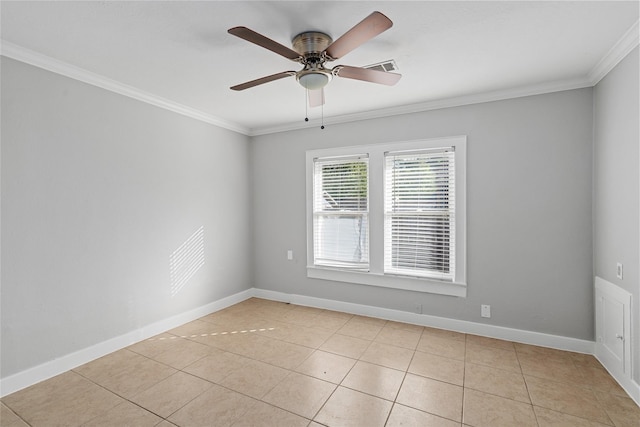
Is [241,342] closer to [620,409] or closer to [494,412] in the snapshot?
[494,412]

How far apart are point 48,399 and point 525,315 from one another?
420cm

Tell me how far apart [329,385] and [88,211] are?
8.58 feet

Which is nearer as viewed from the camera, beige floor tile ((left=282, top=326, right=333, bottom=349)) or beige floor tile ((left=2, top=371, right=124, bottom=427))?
beige floor tile ((left=2, top=371, right=124, bottom=427))

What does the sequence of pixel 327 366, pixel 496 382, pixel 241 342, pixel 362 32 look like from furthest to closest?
pixel 241 342, pixel 327 366, pixel 496 382, pixel 362 32

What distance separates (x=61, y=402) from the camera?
88.1 inches

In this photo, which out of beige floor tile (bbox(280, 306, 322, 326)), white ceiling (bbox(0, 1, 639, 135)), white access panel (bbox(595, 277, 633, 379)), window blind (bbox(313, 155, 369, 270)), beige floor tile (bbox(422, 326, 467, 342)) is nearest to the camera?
white ceiling (bbox(0, 1, 639, 135))

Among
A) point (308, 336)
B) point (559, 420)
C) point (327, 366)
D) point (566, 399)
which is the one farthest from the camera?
point (308, 336)

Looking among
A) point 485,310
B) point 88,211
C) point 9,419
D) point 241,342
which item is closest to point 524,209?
point 485,310

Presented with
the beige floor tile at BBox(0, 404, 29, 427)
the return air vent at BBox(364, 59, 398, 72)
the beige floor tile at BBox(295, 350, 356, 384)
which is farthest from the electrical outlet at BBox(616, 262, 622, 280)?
the beige floor tile at BBox(0, 404, 29, 427)

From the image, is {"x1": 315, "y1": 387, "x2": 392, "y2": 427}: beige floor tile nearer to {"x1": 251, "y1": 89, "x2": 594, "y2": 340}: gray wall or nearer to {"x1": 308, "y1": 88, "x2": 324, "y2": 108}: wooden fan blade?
{"x1": 251, "y1": 89, "x2": 594, "y2": 340}: gray wall

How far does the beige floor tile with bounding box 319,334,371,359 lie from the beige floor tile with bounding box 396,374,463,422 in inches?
23.0

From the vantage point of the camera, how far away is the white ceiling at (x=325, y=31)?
189 centimetres

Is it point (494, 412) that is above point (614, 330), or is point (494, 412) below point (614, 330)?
below

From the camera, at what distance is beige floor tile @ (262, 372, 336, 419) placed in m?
2.15
